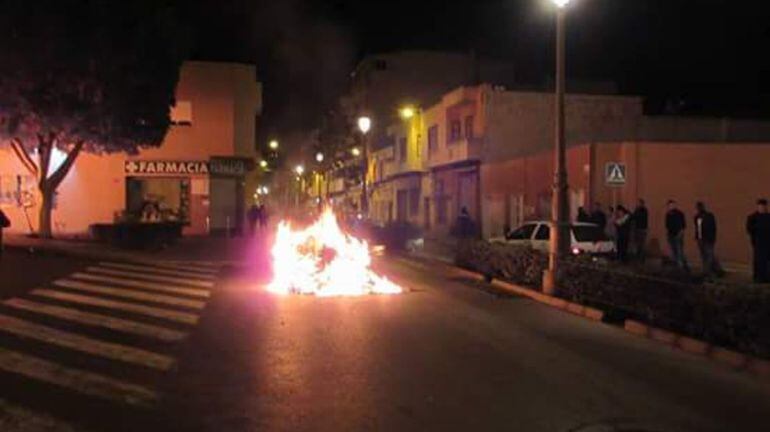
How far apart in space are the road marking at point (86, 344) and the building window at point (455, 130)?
35.1 metres

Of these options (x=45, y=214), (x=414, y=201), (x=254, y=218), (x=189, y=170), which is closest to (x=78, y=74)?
(x=45, y=214)

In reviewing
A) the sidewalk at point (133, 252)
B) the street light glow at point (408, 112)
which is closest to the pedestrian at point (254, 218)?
the sidewalk at point (133, 252)

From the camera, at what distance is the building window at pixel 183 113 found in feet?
145

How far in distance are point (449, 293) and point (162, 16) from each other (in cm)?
1896

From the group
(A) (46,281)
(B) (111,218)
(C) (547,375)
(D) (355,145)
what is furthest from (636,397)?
(D) (355,145)

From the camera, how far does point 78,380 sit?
9.12 meters

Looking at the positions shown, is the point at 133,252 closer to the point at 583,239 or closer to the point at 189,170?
the point at 583,239

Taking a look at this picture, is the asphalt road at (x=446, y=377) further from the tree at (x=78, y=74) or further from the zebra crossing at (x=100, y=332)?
the tree at (x=78, y=74)

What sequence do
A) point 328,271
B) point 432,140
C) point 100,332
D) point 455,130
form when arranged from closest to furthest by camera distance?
1. point 100,332
2. point 328,271
3. point 455,130
4. point 432,140

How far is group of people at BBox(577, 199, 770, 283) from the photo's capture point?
1841 centimetres

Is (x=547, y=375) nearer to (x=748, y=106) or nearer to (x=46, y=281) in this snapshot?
(x=46, y=281)

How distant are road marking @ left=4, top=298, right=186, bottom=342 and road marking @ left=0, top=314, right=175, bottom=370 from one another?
72 centimetres

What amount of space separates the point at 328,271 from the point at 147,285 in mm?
3563

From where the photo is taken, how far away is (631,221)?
23.6m
